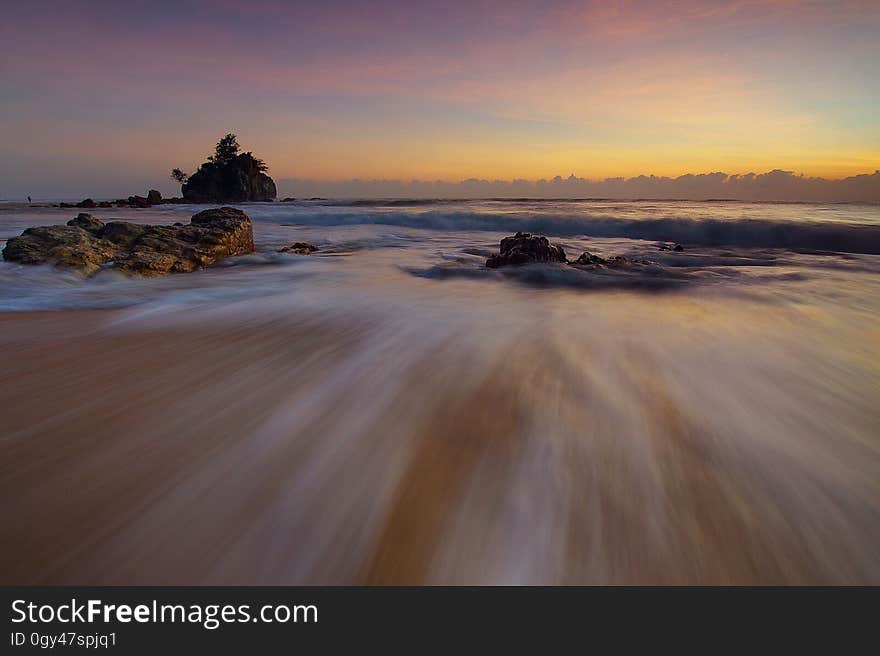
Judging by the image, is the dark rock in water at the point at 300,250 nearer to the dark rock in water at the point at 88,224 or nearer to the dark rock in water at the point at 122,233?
the dark rock in water at the point at 122,233

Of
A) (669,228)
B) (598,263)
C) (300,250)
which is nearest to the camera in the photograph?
(598,263)

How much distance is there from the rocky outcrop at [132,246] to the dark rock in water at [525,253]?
446 cm

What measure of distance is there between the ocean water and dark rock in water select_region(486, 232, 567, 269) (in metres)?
2.44

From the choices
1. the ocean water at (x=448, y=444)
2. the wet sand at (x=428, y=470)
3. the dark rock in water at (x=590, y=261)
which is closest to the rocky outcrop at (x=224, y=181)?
the dark rock in water at (x=590, y=261)

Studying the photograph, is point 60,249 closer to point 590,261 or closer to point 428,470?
point 428,470

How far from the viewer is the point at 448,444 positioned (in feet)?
5.70

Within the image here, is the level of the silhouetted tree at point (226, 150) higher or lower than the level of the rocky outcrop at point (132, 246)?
higher

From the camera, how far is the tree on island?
2400 inches

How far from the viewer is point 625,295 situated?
15.8ft

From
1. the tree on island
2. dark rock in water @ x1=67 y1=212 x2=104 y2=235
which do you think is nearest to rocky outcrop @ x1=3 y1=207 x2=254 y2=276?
dark rock in water @ x1=67 y1=212 x2=104 y2=235

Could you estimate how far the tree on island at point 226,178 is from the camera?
200 ft

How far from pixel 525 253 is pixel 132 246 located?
5814 mm

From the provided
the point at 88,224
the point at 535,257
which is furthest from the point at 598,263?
the point at 88,224
